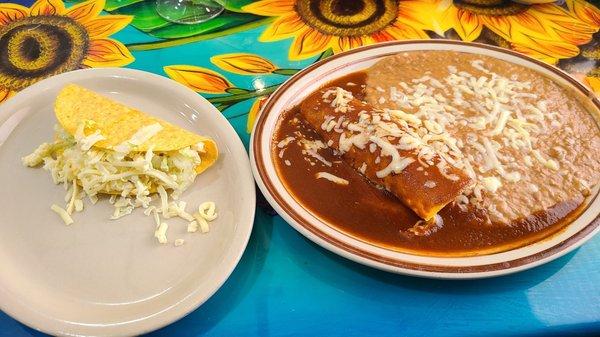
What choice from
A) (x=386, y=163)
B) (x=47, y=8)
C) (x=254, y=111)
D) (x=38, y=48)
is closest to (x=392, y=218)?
(x=386, y=163)

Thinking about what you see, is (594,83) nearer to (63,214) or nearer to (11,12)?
(63,214)

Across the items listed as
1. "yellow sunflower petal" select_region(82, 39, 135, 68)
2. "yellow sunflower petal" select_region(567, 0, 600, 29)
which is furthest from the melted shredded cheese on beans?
"yellow sunflower petal" select_region(82, 39, 135, 68)

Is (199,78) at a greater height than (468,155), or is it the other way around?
(468,155)

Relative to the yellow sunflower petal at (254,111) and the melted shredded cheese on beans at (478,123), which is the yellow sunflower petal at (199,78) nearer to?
the yellow sunflower petal at (254,111)

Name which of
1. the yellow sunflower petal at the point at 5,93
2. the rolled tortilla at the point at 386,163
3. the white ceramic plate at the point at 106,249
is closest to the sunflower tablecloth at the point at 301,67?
the yellow sunflower petal at the point at 5,93

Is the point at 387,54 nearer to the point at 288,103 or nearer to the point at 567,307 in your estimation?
the point at 288,103

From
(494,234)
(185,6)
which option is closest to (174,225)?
(494,234)
